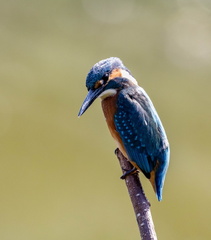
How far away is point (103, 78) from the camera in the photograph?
1701mm

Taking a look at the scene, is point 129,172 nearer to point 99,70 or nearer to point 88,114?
point 99,70

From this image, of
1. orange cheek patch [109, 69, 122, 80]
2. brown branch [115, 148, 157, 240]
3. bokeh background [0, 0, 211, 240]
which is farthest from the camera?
bokeh background [0, 0, 211, 240]

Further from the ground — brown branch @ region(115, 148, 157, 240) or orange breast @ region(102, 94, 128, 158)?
orange breast @ region(102, 94, 128, 158)

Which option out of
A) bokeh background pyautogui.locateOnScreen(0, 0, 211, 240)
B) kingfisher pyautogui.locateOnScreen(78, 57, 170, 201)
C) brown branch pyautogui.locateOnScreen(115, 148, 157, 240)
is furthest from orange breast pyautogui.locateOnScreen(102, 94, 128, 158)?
bokeh background pyautogui.locateOnScreen(0, 0, 211, 240)

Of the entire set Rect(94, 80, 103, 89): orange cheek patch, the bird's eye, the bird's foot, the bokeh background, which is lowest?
the bird's foot

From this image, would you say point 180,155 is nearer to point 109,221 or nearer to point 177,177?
point 177,177

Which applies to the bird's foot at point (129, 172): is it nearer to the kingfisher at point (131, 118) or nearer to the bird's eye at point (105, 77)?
the kingfisher at point (131, 118)

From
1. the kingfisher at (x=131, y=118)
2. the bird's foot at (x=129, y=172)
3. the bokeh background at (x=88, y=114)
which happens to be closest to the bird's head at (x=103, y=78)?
the kingfisher at (x=131, y=118)

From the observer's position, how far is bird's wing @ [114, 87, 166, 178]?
67.0 inches

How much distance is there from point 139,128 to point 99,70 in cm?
20

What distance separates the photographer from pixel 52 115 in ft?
14.2

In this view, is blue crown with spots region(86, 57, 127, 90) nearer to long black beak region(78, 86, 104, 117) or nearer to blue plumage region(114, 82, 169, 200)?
long black beak region(78, 86, 104, 117)

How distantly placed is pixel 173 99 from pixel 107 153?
774mm

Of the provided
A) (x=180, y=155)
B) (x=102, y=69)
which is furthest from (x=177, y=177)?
(x=102, y=69)
